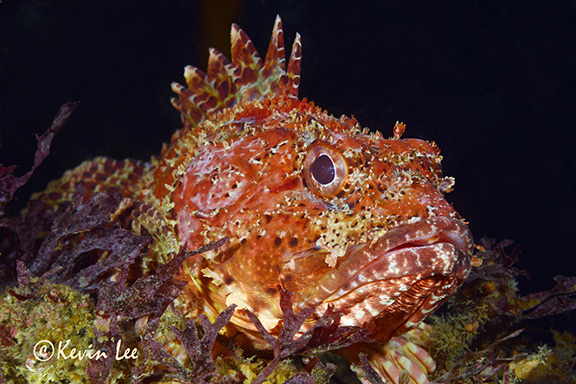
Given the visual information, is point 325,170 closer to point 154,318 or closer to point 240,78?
point 154,318

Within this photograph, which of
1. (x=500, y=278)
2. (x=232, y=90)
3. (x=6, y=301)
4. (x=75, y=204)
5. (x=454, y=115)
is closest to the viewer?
(x=6, y=301)

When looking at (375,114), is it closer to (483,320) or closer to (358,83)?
(358,83)

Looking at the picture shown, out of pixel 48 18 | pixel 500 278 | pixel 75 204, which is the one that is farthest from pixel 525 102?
pixel 48 18

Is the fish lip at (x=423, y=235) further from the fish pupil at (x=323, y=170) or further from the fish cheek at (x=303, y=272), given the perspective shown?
the fish pupil at (x=323, y=170)

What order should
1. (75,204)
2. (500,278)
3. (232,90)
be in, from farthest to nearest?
(232,90)
(500,278)
(75,204)

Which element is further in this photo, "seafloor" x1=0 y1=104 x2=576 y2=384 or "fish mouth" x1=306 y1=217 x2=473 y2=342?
"seafloor" x1=0 y1=104 x2=576 y2=384

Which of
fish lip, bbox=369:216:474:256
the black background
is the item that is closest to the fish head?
fish lip, bbox=369:216:474:256

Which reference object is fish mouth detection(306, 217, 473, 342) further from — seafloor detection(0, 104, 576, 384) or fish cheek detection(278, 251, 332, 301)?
seafloor detection(0, 104, 576, 384)
